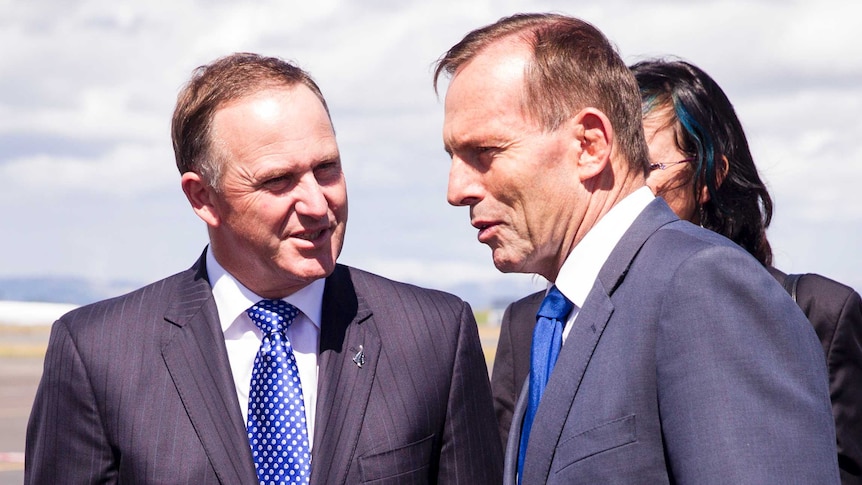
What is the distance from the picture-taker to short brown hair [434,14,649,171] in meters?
2.89

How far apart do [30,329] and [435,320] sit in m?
55.3

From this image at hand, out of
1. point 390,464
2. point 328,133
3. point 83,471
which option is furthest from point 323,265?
point 83,471

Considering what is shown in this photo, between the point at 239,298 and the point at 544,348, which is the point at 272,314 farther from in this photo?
the point at 544,348

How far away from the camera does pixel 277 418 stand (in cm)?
371

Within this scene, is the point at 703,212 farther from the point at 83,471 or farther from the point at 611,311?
the point at 83,471

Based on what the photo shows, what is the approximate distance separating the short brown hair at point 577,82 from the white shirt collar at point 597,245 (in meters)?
0.15

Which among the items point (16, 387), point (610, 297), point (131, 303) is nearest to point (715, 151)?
point (610, 297)

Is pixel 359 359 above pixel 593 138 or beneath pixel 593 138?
beneath

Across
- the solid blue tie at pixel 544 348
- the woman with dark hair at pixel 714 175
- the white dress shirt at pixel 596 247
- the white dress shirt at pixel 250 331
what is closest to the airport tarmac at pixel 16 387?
the white dress shirt at pixel 250 331

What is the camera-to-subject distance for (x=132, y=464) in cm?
365

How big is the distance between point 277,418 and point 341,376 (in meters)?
0.28

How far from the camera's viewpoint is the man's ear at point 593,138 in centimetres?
285

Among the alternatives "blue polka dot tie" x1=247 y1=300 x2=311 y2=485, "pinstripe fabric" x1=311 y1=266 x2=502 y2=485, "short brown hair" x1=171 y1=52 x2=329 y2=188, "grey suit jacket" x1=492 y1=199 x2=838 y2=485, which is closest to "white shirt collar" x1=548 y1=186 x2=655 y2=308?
"grey suit jacket" x1=492 y1=199 x2=838 y2=485

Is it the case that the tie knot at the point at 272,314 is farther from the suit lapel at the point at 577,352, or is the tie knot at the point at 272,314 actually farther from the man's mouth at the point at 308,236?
the suit lapel at the point at 577,352
